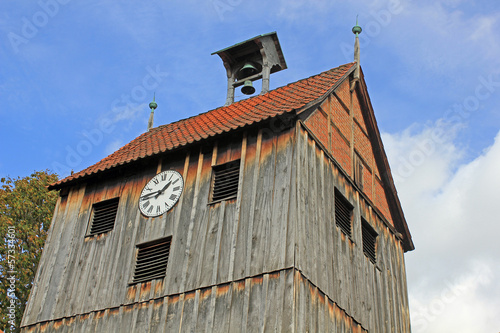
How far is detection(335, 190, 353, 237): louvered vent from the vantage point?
1745 cm

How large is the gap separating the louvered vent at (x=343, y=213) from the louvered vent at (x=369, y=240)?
853mm

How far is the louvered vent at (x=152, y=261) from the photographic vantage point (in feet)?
54.1

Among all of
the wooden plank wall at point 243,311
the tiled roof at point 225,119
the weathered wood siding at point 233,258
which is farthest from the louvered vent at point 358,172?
the wooden plank wall at point 243,311

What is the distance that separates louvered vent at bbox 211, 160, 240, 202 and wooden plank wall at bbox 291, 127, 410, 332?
1584 millimetres

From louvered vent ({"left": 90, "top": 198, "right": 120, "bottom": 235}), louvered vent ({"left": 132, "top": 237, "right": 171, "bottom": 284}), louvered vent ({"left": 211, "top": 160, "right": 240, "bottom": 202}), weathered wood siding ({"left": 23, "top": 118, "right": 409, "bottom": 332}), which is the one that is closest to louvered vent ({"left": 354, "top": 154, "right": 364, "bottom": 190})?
weathered wood siding ({"left": 23, "top": 118, "right": 409, "bottom": 332})

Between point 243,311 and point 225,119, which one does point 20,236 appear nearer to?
point 225,119

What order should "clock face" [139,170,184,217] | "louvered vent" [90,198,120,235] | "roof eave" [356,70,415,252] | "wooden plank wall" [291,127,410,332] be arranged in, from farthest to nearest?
"roof eave" [356,70,415,252] → "louvered vent" [90,198,120,235] → "clock face" [139,170,184,217] → "wooden plank wall" [291,127,410,332]

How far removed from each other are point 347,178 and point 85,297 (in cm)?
695

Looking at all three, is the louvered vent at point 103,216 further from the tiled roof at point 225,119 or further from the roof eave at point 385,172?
the roof eave at point 385,172

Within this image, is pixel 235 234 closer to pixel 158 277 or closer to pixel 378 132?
pixel 158 277

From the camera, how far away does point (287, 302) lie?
1407 centimetres

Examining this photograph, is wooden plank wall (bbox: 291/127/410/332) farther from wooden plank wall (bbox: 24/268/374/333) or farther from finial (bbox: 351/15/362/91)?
finial (bbox: 351/15/362/91)

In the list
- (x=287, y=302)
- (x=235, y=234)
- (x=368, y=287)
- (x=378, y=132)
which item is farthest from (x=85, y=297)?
(x=378, y=132)

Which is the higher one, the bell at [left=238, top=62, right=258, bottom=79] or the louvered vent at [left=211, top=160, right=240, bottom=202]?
the bell at [left=238, top=62, right=258, bottom=79]
